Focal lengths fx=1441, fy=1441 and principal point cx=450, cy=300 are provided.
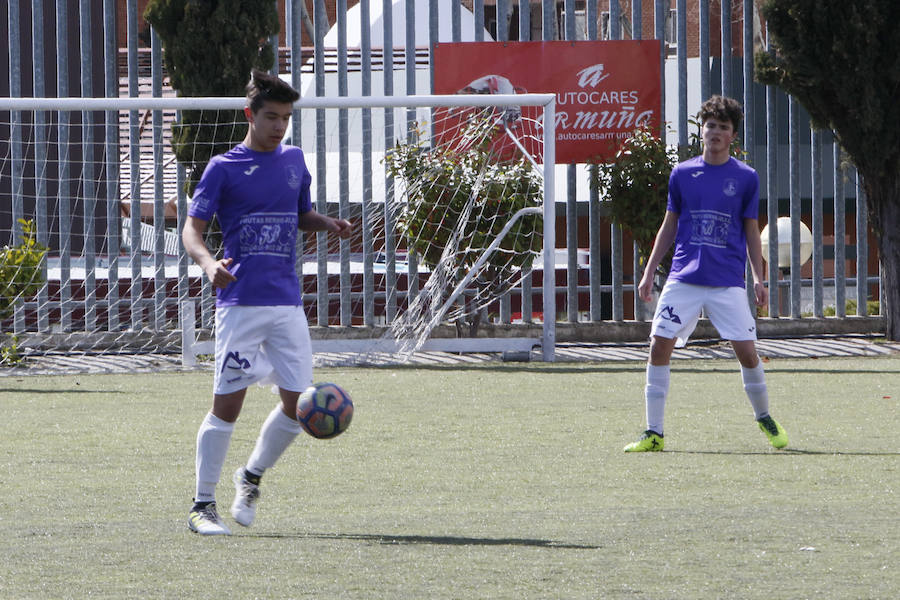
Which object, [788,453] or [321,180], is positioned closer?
[788,453]

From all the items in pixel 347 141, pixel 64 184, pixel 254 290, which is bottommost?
pixel 254 290

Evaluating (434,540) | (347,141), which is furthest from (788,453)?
(347,141)

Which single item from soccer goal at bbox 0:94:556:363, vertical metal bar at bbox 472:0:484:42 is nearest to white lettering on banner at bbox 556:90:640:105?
soccer goal at bbox 0:94:556:363

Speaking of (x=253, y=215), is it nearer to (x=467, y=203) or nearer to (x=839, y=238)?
(x=467, y=203)

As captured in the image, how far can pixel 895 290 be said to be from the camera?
1509 cm

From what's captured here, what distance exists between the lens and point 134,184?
14.6 m

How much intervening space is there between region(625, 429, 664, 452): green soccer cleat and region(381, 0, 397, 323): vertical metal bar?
25.2 feet

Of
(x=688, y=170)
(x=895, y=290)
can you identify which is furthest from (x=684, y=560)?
(x=895, y=290)

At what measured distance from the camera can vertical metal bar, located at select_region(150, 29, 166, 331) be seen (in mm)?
14578

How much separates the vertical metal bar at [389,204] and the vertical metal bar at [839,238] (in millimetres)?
4730

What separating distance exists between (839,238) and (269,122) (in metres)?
11.6

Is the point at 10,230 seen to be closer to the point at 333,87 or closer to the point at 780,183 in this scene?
the point at 333,87

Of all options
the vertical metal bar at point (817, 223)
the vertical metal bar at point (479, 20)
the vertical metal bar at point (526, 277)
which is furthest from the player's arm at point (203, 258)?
the vertical metal bar at point (817, 223)

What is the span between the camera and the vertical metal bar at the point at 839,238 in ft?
50.5
